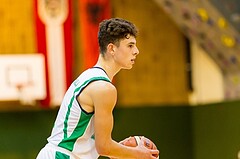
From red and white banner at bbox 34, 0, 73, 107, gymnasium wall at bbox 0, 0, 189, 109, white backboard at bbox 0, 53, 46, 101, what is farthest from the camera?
gymnasium wall at bbox 0, 0, 189, 109

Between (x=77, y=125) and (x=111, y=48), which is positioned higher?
(x=111, y=48)

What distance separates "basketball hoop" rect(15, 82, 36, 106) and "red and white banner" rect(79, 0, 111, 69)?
38.6 inches

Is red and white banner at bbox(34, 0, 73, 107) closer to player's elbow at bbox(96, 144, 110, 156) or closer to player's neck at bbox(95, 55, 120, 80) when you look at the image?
player's neck at bbox(95, 55, 120, 80)

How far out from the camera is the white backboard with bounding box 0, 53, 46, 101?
23.5ft

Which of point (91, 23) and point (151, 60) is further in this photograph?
point (151, 60)

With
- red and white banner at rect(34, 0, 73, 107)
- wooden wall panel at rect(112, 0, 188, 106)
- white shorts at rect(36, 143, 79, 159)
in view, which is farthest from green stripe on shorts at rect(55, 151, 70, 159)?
wooden wall panel at rect(112, 0, 188, 106)

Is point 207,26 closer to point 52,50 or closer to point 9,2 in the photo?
point 52,50

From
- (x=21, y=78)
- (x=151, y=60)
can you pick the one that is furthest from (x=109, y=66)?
(x=151, y=60)

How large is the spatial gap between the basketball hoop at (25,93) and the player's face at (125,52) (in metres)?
4.04

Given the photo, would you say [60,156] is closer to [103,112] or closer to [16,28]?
[103,112]

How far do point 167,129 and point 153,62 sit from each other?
99 centimetres

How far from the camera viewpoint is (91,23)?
7.86m

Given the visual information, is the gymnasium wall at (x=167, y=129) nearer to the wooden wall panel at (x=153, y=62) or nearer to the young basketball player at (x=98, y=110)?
the wooden wall panel at (x=153, y=62)

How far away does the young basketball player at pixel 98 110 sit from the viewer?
312 centimetres
